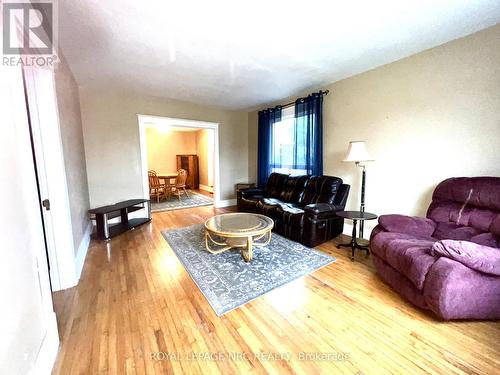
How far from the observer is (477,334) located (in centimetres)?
154

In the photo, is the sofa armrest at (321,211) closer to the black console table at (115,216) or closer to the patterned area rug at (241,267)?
the patterned area rug at (241,267)

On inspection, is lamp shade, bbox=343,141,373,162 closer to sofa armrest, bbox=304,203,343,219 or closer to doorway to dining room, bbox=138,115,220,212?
sofa armrest, bbox=304,203,343,219

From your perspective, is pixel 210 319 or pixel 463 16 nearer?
pixel 210 319

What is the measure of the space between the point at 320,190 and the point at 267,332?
237cm

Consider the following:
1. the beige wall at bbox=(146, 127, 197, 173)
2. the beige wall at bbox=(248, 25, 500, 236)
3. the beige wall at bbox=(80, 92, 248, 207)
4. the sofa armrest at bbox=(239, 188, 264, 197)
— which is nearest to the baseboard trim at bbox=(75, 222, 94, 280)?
the beige wall at bbox=(80, 92, 248, 207)

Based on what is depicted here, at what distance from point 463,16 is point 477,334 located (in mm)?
2680

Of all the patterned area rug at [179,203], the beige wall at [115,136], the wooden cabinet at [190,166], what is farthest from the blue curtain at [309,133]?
the wooden cabinet at [190,166]

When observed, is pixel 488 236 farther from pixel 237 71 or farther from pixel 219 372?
pixel 237 71

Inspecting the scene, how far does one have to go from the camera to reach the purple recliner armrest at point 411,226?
7.37 ft

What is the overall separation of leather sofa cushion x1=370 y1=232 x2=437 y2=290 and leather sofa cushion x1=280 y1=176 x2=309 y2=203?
1.64 metres

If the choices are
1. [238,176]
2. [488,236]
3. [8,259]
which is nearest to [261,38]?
[8,259]

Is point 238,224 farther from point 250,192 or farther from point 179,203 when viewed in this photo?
point 179,203

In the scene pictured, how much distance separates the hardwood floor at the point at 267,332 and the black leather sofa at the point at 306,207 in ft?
2.53

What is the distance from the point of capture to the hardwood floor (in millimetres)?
1337
